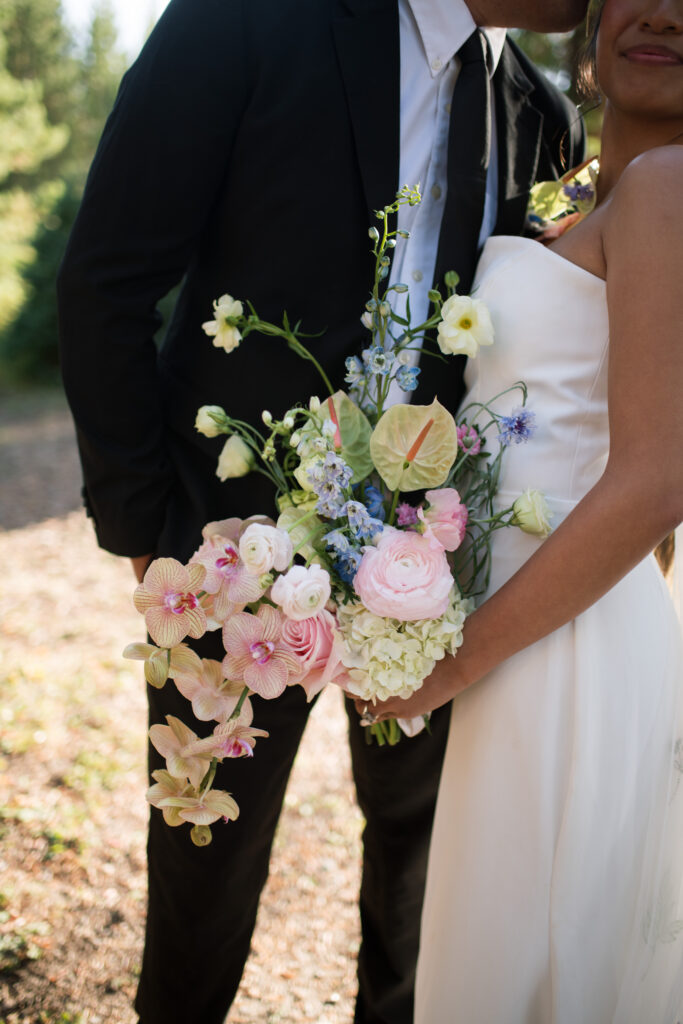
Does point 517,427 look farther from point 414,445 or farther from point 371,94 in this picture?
point 371,94

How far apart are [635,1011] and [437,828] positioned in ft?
1.52

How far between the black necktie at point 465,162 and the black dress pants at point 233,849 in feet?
3.18

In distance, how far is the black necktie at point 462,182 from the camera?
166cm

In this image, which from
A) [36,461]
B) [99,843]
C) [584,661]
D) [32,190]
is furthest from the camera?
[32,190]

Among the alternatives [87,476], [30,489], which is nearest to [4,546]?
[30,489]

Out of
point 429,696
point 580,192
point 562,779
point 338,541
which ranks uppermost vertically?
point 580,192

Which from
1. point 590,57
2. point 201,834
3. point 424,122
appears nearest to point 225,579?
point 201,834

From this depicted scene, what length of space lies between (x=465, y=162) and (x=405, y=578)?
93cm

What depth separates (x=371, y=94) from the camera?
1.60m

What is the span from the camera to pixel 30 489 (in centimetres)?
775

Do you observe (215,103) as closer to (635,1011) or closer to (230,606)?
(230,606)

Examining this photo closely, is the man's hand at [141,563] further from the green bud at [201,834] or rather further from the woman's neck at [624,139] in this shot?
the woman's neck at [624,139]

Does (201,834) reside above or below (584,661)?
above

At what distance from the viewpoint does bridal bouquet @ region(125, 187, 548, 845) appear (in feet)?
4.07
